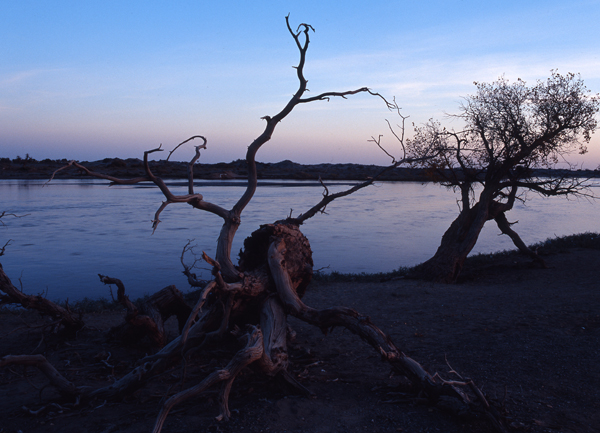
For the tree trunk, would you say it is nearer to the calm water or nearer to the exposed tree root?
the calm water

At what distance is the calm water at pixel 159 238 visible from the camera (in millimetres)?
11977

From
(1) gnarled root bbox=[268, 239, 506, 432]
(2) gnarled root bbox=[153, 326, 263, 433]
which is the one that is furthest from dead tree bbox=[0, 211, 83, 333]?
(2) gnarled root bbox=[153, 326, 263, 433]

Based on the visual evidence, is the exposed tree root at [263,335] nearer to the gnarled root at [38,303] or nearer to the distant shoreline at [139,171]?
the gnarled root at [38,303]

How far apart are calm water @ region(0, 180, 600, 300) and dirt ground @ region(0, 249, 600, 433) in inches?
99.3

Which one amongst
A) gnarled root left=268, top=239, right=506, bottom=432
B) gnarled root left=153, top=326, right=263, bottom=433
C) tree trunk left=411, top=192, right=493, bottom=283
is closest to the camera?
gnarled root left=153, top=326, right=263, bottom=433

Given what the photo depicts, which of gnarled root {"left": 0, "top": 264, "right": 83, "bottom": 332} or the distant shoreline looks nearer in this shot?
gnarled root {"left": 0, "top": 264, "right": 83, "bottom": 332}

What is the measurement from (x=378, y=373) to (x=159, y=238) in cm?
1419

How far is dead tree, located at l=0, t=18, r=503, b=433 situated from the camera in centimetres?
429

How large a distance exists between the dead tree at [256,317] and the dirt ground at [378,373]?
0.72 feet

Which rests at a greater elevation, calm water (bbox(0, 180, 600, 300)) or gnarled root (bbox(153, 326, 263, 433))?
gnarled root (bbox(153, 326, 263, 433))

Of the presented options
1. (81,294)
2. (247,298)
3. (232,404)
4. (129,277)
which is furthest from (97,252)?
(232,404)

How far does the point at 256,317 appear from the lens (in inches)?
244

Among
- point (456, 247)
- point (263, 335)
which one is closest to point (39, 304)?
point (263, 335)

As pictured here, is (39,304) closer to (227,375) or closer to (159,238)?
(227,375)
